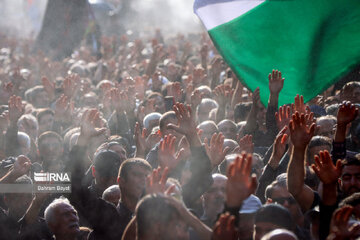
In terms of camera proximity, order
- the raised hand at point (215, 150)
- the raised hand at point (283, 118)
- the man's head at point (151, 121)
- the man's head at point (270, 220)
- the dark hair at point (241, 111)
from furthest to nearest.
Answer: the dark hair at point (241, 111) < the man's head at point (151, 121) < the raised hand at point (283, 118) < the raised hand at point (215, 150) < the man's head at point (270, 220)

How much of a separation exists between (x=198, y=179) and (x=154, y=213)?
118cm

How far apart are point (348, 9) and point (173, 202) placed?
134 inches

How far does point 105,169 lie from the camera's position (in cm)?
538

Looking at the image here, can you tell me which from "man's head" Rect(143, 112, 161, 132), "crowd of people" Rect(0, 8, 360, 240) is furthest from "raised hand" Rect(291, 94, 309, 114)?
"man's head" Rect(143, 112, 161, 132)

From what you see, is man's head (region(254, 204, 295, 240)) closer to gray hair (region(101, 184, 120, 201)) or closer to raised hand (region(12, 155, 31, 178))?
gray hair (region(101, 184, 120, 201))

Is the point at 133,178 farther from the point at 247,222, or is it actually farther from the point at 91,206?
the point at 247,222

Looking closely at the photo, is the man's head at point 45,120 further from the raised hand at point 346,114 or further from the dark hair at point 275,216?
the dark hair at point 275,216

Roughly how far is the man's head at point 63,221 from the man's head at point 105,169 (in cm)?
85

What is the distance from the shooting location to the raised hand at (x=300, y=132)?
405 cm

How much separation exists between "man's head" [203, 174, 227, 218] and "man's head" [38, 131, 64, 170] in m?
2.60

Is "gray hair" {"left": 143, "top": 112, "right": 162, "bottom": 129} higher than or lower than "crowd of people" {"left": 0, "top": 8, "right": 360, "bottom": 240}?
higher

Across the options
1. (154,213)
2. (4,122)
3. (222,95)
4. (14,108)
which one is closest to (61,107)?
(4,122)

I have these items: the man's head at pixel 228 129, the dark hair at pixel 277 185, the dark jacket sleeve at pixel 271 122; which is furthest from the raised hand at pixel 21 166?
the dark jacket sleeve at pixel 271 122

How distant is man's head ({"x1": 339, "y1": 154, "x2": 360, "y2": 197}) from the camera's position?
15.1 ft
